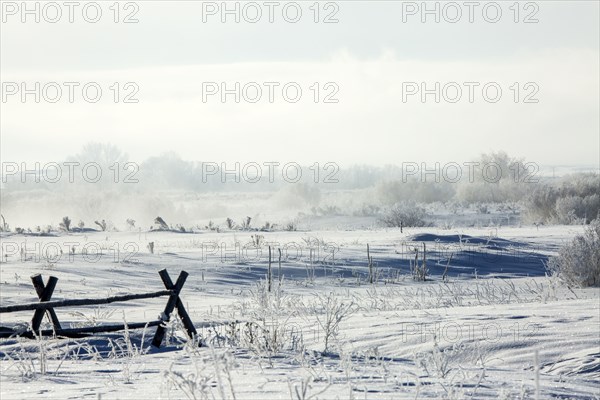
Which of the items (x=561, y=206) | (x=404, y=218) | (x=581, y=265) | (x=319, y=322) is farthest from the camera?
(x=561, y=206)

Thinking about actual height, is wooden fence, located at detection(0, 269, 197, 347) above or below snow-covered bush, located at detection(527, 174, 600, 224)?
below

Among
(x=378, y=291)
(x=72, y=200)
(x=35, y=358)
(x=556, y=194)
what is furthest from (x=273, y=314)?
(x=72, y=200)

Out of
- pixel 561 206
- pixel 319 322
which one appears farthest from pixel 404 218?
pixel 319 322

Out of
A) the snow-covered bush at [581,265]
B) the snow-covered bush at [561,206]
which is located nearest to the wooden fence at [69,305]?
the snow-covered bush at [581,265]

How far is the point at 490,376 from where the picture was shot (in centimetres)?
797

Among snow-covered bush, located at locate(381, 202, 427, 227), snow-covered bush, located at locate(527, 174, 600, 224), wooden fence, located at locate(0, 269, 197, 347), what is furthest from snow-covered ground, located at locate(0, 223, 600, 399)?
snow-covered bush, located at locate(527, 174, 600, 224)

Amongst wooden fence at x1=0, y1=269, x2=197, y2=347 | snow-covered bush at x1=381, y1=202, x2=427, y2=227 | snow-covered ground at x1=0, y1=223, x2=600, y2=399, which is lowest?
snow-covered ground at x1=0, y1=223, x2=600, y2=399

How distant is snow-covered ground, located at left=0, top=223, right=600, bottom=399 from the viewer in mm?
6832

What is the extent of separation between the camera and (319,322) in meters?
9.24

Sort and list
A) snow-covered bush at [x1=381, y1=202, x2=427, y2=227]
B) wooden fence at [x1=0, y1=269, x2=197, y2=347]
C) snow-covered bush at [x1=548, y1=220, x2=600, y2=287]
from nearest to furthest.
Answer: wooden fence at [x1=0, y1=269, x2=197, y2=347] < snow-covered bush at [x1=548, y1=220, x2=600, y2=287] < snow-covered bush at [x1=381, y1=202, x2=427, y2=227]

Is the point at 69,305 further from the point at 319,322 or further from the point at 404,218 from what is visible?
the point at 404,218

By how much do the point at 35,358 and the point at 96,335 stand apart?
1749 mm

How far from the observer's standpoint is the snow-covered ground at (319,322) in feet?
22.4

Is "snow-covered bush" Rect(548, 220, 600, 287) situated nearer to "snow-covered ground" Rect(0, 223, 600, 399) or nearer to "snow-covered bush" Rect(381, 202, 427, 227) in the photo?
"snow-covered ground" Rect(0, 223, 600, 399)
